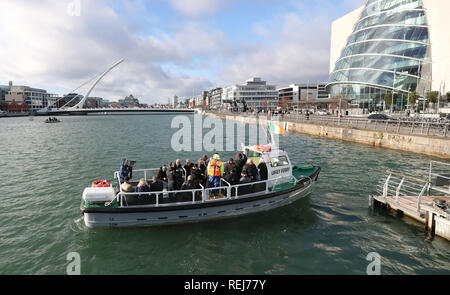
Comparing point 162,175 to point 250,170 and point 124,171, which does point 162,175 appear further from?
point 250,170

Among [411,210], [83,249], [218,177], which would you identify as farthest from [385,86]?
[83,249]

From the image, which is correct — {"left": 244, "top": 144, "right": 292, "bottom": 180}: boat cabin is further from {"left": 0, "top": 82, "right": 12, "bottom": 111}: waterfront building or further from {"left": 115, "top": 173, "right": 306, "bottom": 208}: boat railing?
{"left": 0, "top": 82, "right": 12, "bottom": 111}: waterfront building

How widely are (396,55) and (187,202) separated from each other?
68121 mm

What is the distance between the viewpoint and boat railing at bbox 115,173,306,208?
30.2 ft

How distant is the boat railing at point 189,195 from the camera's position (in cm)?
920

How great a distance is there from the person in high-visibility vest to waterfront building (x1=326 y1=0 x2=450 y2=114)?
55438 millimetres

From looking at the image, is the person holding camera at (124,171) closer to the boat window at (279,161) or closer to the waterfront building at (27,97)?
the boat window at (279,161)

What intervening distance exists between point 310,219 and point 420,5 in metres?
75.0

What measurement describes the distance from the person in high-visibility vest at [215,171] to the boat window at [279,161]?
2.75 m

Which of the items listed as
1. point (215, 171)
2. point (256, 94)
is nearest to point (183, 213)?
point (215, 171)

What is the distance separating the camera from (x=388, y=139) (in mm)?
26500

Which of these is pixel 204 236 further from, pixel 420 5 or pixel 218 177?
pixel 420 5

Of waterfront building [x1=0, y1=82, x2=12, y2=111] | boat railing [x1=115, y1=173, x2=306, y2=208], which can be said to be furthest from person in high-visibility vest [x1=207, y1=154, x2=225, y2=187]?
waterfront building [x1=0, y1=82, x2=12, y2=111]

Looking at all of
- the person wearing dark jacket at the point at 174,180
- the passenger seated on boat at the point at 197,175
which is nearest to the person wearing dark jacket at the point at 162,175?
the person wearing dark jacket at the point at 174,180
